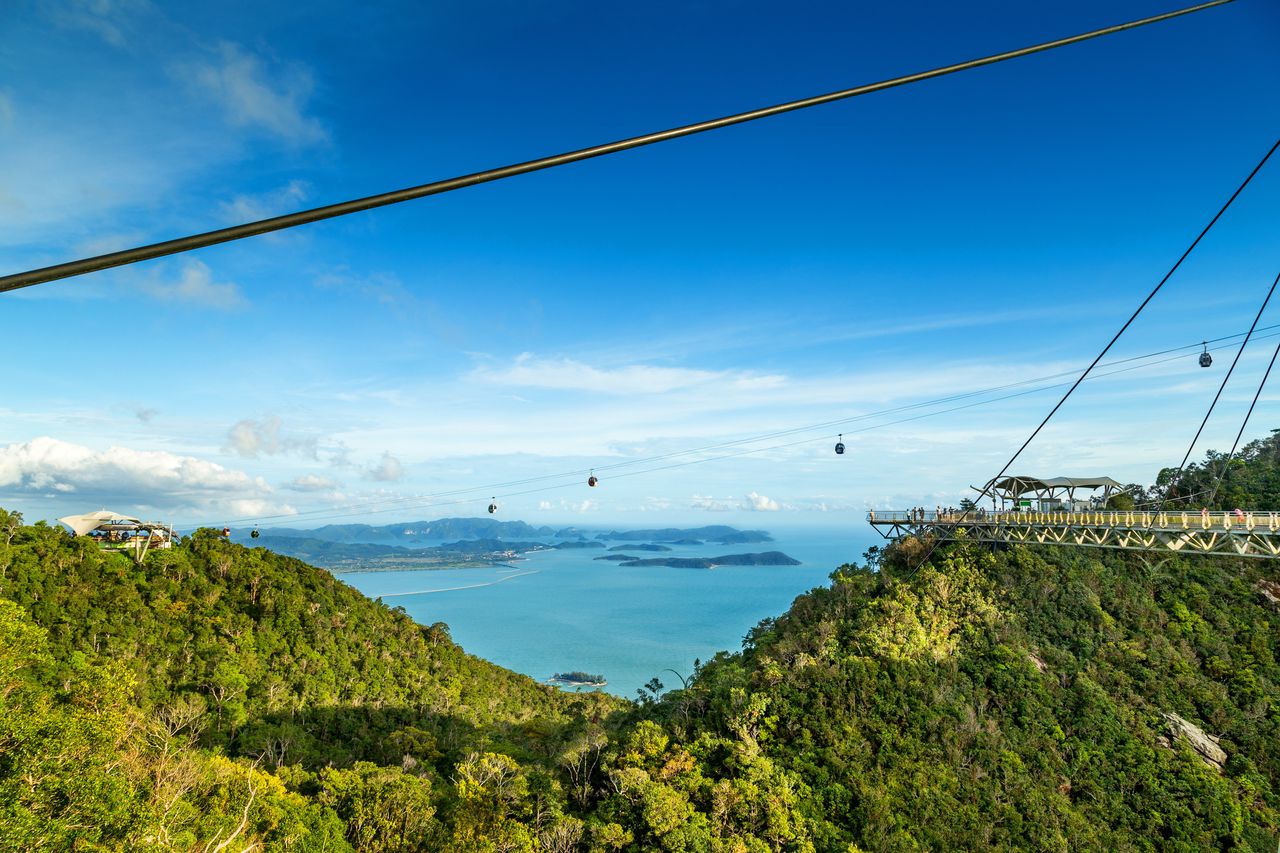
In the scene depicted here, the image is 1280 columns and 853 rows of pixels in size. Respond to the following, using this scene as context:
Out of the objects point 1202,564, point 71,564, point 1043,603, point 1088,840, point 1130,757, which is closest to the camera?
point 1088,840

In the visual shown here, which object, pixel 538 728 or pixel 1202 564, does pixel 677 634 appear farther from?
pixel 1202 564

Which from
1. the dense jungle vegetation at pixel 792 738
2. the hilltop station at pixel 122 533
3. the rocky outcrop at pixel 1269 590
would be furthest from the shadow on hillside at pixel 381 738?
the rocky outcrop at pixel 1269 590

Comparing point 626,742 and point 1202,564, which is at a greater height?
point 1202,564

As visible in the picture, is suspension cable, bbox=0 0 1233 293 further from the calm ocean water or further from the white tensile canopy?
the calm ocean water

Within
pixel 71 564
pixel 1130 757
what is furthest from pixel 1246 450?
pixel 71 564

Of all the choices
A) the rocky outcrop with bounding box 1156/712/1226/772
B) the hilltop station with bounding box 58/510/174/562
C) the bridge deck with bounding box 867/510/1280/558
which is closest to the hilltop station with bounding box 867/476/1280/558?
the bridge deck with bounding box 867/510/1280/558

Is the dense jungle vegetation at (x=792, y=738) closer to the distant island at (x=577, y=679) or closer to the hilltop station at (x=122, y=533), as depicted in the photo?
the hilltop station at (x=122, y=533)
